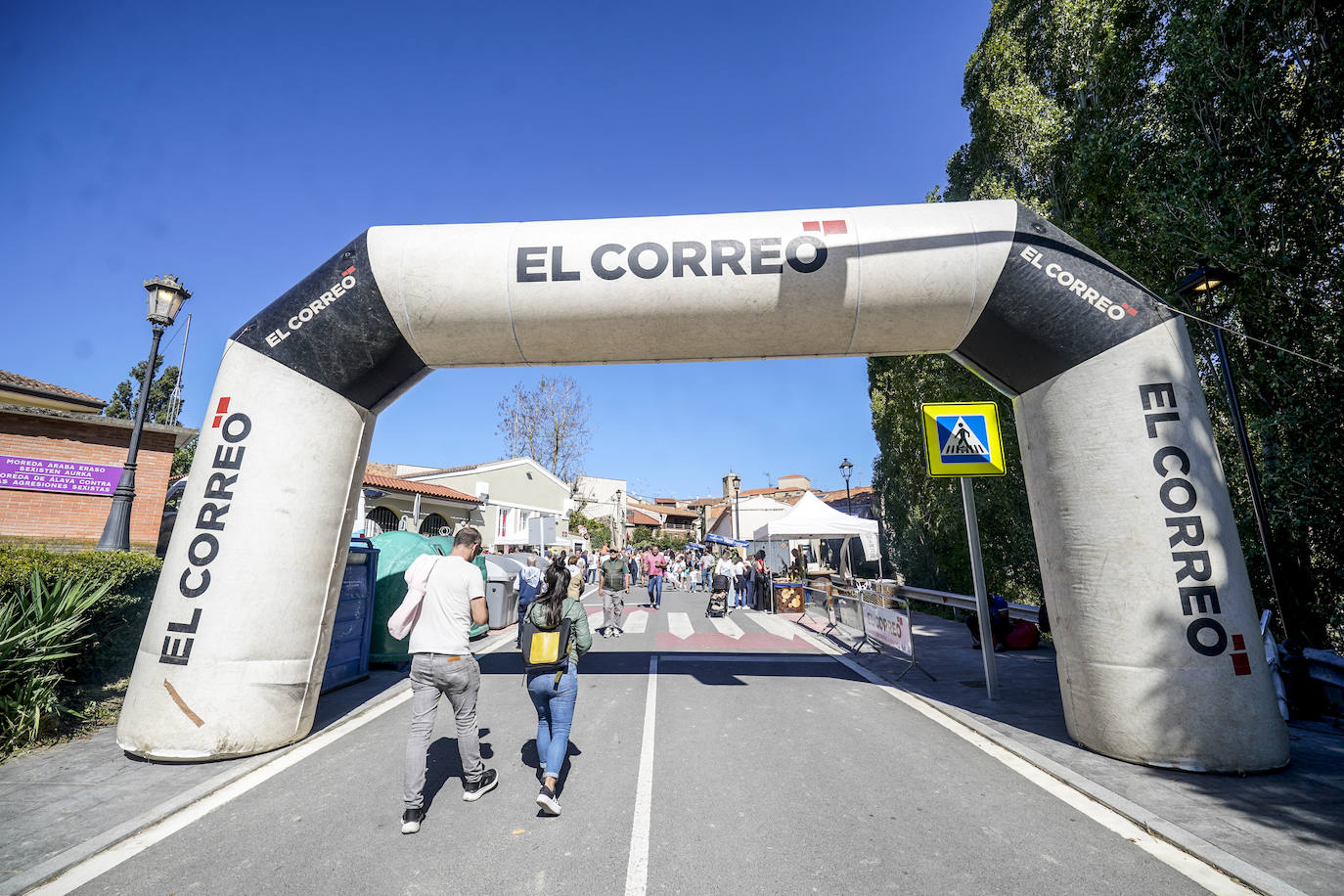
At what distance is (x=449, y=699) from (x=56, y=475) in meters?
10.1

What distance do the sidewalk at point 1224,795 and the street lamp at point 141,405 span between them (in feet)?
34.8

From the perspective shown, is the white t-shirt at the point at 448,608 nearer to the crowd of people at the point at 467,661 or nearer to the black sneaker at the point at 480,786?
the crowd of people at the point at 467,661

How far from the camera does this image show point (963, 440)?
737 cm

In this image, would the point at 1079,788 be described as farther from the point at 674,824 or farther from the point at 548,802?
the point at 548,802

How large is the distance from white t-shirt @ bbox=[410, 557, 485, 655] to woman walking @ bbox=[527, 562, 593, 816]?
1.55ft

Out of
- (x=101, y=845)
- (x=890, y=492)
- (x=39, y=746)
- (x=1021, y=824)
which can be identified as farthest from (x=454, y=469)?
(x=1021, y=824)

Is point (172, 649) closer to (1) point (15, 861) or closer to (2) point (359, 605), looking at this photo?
(1) point (15, 861)

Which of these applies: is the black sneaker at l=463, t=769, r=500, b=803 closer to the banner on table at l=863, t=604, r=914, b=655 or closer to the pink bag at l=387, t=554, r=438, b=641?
the pink bag at l=387, t=554, r=438, b=641

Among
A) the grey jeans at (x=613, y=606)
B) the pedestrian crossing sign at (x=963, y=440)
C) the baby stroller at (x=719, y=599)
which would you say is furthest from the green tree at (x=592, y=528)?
the pedestrian crossing sign at (x=963, y=440)

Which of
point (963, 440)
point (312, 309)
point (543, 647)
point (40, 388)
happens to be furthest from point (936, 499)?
point (40, 388)

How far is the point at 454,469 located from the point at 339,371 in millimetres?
24371

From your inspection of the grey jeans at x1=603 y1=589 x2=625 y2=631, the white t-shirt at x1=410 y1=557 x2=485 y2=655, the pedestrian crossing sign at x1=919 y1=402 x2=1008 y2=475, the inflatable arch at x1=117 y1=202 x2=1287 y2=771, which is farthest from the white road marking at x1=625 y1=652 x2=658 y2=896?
the grey jeans at x1=603 y1=589 x2=625 y2=631

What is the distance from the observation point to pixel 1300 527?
24.1 ft

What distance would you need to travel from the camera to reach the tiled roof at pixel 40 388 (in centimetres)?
1455
